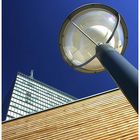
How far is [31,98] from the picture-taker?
6706 cm

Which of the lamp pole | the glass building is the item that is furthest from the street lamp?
the glass building

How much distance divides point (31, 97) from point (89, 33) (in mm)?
65490

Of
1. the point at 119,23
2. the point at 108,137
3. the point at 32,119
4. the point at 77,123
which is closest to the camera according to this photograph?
the point at 119,23

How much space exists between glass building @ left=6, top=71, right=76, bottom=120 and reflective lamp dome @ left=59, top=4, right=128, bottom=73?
59601 millimetres

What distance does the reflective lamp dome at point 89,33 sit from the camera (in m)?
2.77

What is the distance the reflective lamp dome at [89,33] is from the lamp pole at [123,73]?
0.65 m

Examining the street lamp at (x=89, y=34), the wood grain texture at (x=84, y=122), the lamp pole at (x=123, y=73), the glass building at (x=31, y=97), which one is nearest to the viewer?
the lamp pole at (x=123, y=73)

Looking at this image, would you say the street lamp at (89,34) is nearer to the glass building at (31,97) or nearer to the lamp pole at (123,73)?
the lamp pole at (123,73)

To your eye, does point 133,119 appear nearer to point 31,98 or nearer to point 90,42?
point 90,42

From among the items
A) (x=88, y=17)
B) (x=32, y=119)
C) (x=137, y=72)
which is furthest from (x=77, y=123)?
(x=137, y=72)

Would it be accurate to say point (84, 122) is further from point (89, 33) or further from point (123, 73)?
point (123, 73)

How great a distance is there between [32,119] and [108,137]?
2010mm

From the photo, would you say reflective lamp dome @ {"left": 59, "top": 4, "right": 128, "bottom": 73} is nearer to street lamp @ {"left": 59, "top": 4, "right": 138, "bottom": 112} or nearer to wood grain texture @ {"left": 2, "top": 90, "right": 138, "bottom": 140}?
street lamp @ {"left": 59, "top": 4, "right": 138, "bottom": 112}

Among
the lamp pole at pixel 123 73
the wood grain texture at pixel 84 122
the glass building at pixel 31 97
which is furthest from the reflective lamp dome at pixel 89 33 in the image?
the glass building at pixel 31 97
